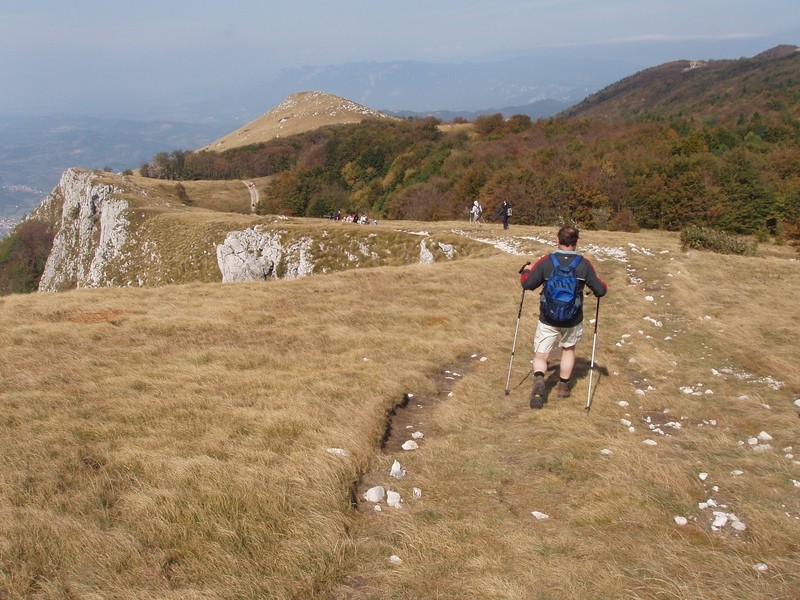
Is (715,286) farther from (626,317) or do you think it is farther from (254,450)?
(254,450)

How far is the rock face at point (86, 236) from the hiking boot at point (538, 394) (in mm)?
72483

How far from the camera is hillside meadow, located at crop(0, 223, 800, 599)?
4.70 m

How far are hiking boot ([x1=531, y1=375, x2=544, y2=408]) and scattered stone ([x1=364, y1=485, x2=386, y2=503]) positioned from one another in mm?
4034

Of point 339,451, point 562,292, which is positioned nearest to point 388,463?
point 339,451

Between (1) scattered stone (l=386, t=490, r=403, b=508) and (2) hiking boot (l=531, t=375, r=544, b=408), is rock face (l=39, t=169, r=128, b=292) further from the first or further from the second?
(1) scattered stone (l=386, t=490, r=403, b=508)

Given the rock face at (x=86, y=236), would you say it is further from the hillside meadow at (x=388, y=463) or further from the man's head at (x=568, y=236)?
the man's head at (x=568, y=236)

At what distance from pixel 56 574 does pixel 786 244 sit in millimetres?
64301

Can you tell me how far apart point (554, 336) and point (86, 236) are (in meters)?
92.2

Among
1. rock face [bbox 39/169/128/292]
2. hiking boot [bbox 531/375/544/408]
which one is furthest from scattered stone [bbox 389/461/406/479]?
rock face [bbox 39/169/128/292]

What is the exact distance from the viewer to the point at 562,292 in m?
8.62

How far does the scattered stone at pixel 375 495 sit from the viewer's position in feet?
20.2

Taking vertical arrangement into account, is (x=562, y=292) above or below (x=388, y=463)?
above

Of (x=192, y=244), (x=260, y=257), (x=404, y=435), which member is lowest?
(x=260, y=257)

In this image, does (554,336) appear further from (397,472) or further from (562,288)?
(397,472)
